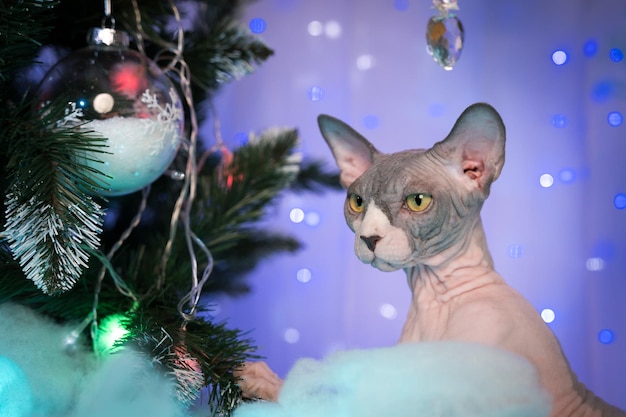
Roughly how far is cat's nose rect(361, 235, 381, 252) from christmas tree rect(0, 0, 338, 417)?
0.20 m

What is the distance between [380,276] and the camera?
5.84 ft

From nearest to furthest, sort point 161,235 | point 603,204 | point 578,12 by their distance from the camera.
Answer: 1. point 161,235
2. point 603,204
3. point 578,12

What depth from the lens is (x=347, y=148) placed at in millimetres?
875

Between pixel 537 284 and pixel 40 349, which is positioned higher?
pixel 537 284

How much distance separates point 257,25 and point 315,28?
15 cm

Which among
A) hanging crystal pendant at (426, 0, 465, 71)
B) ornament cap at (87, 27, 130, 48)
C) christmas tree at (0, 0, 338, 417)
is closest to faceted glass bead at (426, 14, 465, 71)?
hanging crystal pendant at (426, 0, 465, 71)


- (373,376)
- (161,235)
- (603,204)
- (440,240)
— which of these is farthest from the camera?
(603,204)

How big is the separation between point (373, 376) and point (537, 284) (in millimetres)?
867

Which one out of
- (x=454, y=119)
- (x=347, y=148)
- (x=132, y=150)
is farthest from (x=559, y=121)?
(x=132, y=150)

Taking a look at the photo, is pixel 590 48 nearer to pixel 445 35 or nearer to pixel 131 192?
pixel 445 35

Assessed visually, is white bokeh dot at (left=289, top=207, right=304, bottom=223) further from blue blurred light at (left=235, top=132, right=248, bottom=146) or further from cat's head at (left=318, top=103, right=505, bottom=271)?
cat's head at (left=318, top=103, right=505, bottom=271)

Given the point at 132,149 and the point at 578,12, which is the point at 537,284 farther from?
the point at 132,149

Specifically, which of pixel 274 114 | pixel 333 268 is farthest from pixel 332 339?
pixel 274 114

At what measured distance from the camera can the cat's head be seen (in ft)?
2.45
